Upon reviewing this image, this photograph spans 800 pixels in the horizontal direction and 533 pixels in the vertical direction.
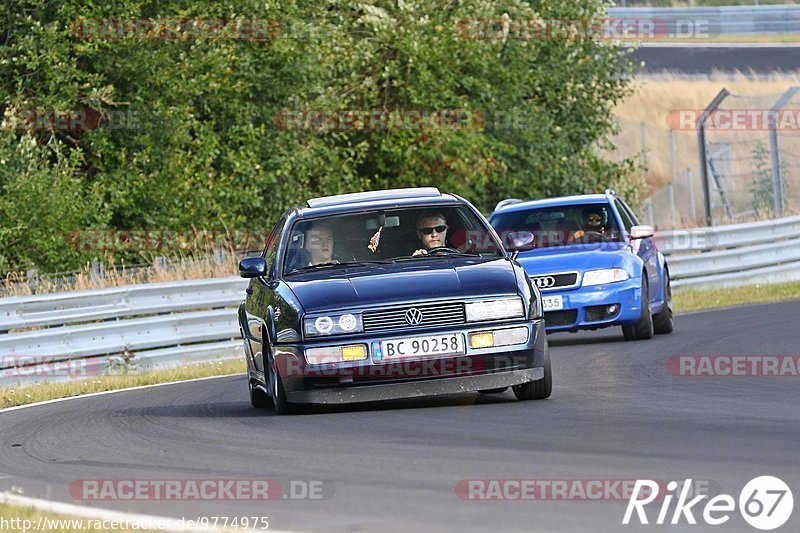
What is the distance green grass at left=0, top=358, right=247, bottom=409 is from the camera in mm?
15297

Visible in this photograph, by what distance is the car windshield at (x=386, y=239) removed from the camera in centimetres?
1175

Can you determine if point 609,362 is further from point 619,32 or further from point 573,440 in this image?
point 619,32

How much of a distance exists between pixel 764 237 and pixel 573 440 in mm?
18268

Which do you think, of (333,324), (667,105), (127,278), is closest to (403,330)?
(333,324)

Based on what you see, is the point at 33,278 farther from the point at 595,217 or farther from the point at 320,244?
the point at 320,244

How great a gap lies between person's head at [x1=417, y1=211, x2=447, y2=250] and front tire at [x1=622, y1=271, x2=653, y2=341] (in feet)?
17.4

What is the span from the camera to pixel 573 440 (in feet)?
→ 29.1

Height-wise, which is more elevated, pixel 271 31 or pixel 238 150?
pixel 271 31

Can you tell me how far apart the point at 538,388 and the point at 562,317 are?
561 cm

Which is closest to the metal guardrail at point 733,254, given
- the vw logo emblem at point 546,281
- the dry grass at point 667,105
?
the vw logo emblem at point 546,281

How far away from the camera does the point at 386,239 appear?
1182 centimetres

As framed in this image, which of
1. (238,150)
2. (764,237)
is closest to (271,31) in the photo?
(238,150)
